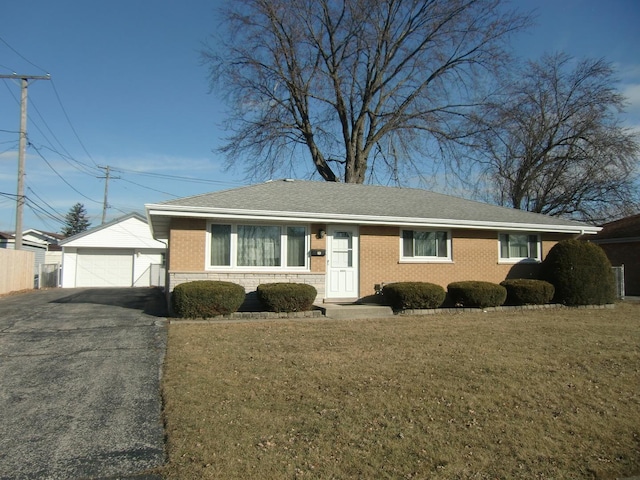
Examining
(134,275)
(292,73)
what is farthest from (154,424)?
(134,275)

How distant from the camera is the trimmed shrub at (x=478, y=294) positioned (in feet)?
46.6

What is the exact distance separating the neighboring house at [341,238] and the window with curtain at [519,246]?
0.11ft

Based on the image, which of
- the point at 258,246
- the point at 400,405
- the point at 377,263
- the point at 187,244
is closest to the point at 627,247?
the point at 377,263

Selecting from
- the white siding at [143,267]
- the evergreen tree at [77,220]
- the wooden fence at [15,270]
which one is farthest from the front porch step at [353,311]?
the evergreen tree at [77,220]

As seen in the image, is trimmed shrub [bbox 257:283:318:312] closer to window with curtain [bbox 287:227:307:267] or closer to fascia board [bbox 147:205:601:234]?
window with curtain [bbox 287:227:307:267]

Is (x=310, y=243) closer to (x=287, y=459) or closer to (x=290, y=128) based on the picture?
(x=287, y=459)

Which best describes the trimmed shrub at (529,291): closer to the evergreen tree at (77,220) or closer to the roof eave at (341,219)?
the roof eave at (341,219)

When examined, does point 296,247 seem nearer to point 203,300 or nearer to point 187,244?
point 187,244

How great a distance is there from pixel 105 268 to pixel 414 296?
2564 cm

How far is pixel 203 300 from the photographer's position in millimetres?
11555

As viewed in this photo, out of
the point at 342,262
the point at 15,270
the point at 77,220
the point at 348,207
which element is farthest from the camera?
the point at 77,220

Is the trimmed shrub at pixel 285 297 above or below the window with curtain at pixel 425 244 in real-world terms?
below

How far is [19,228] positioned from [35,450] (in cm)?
2499

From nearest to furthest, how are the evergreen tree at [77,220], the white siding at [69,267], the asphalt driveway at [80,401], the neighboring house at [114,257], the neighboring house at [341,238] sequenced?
the asphalt driveway at [80,401]
the neighboring house at [341,238]
the white siding at [69,267]
the neighboring house at [114,257]
the evergreen tree at [77,220]
